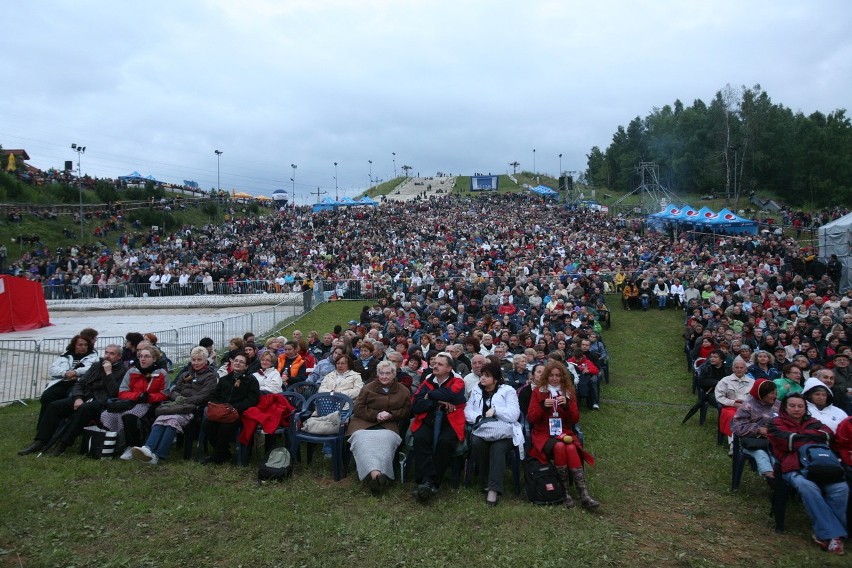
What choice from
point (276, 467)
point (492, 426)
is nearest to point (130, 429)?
point (276, 467)

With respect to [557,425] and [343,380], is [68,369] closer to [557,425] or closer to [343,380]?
[343,380]

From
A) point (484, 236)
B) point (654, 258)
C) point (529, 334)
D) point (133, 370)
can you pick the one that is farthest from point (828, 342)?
point (484, 236)

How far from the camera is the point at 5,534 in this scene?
4.21 metres

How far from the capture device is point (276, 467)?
5469 millimetres

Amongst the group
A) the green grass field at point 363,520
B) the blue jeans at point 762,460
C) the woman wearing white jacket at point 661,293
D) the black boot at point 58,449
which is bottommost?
the green grass field at point 363,520

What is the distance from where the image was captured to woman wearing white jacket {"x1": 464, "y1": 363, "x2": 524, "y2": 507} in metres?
5.12

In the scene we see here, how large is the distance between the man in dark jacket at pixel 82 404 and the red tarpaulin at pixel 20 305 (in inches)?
466

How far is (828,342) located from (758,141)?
38.6 m

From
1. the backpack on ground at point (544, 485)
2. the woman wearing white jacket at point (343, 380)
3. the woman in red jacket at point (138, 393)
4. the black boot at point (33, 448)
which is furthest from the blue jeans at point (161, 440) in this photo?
the backpack on ground at point (544, 485)

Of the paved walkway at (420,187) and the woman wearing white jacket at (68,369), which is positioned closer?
the woman wearing white jacket at (68,369)

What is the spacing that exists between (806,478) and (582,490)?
1.71 m

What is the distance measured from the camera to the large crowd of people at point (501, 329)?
5250 mm

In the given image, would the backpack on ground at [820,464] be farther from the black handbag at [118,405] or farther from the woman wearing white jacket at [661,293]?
the woman wearing white jacket at [661,293]

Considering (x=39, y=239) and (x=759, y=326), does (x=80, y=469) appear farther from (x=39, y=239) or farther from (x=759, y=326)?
(x=39, y=239)
